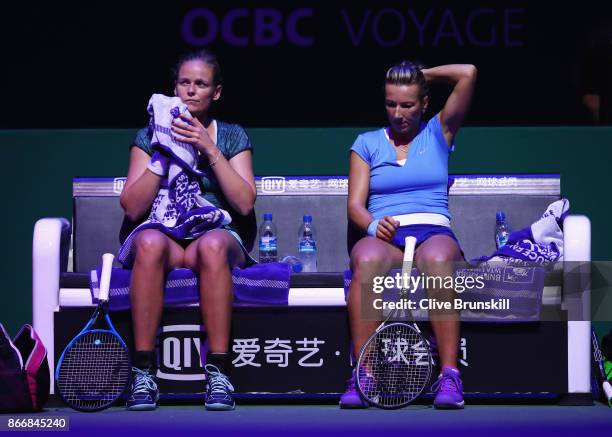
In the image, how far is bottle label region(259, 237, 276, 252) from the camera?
5.39m

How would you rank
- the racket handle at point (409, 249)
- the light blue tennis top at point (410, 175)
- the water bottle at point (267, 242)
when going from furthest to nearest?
the water bottle at point (267, 242)
the light blue tennis top at point (410, 175)
the racket handle at point (409, 249)

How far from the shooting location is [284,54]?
584 centimetres

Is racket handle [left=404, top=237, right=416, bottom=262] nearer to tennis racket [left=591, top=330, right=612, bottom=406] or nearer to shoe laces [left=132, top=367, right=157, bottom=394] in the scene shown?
tennis racket [left=591, top=330, right=612, bottom=406]

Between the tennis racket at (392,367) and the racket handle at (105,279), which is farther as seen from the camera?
the racket handle at (105,279)

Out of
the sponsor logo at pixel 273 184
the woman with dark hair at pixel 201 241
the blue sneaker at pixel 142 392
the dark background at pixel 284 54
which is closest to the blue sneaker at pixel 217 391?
the woman with dark hair at pixel 201 241

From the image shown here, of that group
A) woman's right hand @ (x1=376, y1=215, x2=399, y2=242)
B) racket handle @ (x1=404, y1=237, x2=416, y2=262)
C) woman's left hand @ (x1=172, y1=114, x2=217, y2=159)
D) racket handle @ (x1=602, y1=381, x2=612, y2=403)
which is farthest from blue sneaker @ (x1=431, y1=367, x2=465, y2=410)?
woman's left hand @ (x1=172, y1=114, x2=217, y2=159)

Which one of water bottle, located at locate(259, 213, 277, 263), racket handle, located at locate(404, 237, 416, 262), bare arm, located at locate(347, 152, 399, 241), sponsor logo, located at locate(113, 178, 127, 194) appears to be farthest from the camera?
sponsor logo, located at locate(113, 178, 127, 194)

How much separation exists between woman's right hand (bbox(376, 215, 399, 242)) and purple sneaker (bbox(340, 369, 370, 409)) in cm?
55

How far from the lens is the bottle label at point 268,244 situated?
5395 millimetres

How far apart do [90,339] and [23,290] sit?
1376mm

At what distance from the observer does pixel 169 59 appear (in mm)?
5812

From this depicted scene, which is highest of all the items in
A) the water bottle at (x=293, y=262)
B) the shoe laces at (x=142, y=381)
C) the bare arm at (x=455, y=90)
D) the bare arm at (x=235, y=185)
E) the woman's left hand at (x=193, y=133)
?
the bare arm at (x=455, y=90)

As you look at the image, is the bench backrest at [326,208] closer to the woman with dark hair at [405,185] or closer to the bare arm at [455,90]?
the woman with dark hair at [405,185]

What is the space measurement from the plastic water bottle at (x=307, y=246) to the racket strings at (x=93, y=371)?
1308mm
